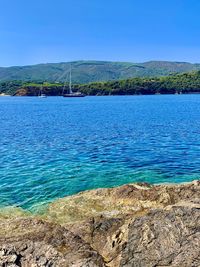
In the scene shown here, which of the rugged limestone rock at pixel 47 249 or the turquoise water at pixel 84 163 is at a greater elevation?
the rugged limestone rock at pixel 47 249

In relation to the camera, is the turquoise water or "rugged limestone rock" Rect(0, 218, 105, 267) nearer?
"rugged limestone rock" Rect(0, 218, 105, 267)

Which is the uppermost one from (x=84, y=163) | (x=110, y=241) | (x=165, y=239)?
(x=165, y=239)

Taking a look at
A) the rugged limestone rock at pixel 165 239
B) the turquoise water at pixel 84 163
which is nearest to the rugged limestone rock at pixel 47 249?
the rugged limestone rock at pixel 165 239

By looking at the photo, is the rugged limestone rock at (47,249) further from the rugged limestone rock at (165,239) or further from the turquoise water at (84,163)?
the turquoise water at (84,163)

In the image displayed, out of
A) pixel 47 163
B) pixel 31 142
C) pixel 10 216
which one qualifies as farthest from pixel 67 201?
pixel 31 142

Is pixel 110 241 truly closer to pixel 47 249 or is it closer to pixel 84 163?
pixel 47 249

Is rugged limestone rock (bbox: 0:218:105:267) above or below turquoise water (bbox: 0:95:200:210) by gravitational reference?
above

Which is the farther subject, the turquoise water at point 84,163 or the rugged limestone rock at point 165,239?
the turquoise water at point 84,163

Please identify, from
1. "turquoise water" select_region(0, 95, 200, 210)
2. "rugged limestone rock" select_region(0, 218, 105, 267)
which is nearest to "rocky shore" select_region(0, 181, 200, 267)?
"rugged limestone rock" select_region(0, 218, 105, 267)

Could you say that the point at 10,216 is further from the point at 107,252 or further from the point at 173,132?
the point at 173,132

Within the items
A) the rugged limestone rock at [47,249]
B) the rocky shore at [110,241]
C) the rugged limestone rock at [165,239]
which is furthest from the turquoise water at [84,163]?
the rugged limestone rock at [165,239]

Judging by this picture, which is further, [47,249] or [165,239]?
[165,239]

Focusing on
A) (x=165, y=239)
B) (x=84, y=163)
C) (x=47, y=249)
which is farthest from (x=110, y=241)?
(x=84, y=163)

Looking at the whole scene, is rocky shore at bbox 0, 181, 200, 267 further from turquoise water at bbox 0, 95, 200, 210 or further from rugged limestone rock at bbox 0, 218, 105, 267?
turquoise water at bbox 0, 95, 200, 210
